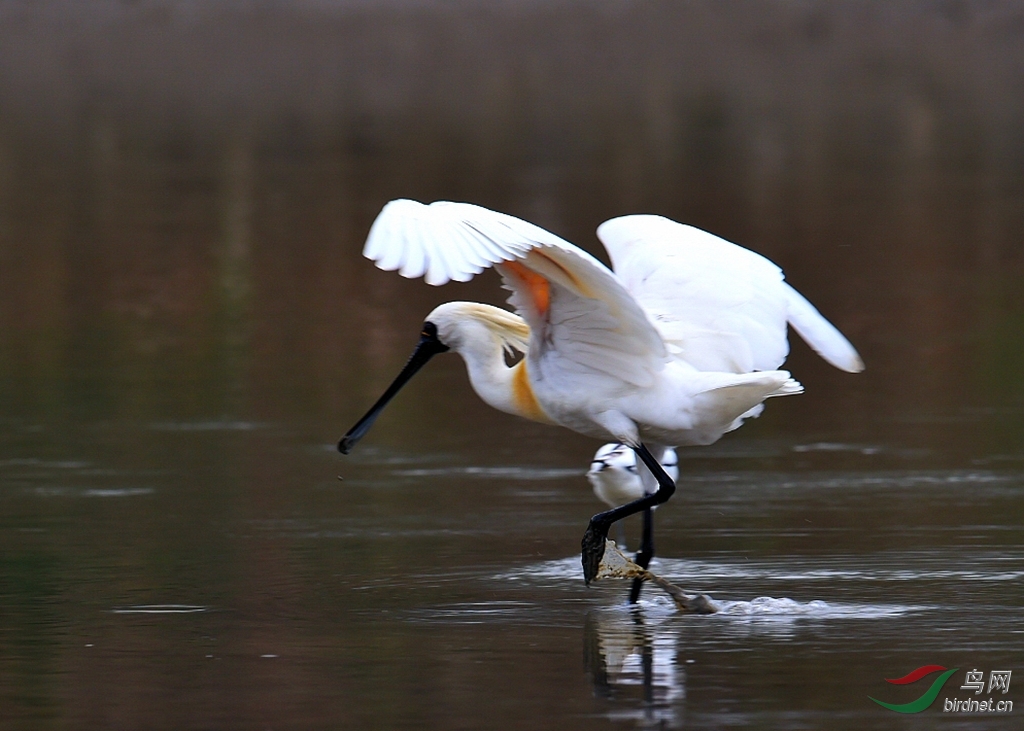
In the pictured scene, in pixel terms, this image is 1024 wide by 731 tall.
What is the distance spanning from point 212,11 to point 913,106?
28.1 meters

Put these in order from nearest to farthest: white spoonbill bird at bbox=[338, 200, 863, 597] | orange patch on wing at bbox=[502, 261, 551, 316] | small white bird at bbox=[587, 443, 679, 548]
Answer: orange patch on wing at bbox=[502, 261, 551, 316] → white spoonbill bird at bbox=[338, 200, 863, 597] → small white bird at bbox=[587, 443, 679, 548]

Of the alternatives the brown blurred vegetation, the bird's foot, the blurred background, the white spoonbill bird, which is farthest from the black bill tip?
the brown blurred vegetation

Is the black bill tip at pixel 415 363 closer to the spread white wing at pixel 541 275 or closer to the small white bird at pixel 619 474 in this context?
the spread white wing at pixel 541 275

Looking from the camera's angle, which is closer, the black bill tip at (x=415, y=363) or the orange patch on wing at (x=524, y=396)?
the orange patch on wing at (x=524, y=396)

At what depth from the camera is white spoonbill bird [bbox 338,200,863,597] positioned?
28.6ft

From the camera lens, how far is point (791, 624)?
8.30 metres

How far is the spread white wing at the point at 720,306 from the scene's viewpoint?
9.23 meters

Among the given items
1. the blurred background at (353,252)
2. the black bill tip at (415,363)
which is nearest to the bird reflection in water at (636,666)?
the blurred background at (353,252)

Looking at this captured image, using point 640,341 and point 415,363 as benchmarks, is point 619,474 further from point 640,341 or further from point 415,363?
point 640,341

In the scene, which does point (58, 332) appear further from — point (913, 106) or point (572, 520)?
point (913, 106)

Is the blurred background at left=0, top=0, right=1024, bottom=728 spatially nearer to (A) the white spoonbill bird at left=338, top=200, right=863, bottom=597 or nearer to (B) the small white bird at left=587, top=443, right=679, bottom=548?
(B) the small white bird at left=587, top=443, right=679, bottom=548

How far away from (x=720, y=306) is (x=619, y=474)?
122cm

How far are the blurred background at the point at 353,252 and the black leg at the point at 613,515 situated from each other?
1061 millimetres

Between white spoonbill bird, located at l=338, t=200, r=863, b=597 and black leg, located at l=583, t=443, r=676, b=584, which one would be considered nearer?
white spoonbill bird, located at l=338, t=200, r=863, b=597
